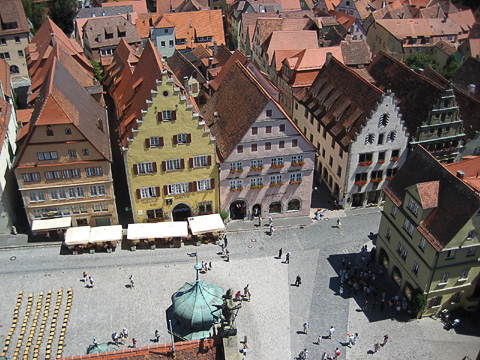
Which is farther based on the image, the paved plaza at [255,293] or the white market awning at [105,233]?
the white market awning at [105,233]

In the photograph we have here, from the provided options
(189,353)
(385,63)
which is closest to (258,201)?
(385,63)

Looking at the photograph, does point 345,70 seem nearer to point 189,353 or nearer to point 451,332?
point 451,332

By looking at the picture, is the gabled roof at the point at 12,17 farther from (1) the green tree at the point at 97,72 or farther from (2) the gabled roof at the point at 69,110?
(2) the gabled roof at the point at 69,110

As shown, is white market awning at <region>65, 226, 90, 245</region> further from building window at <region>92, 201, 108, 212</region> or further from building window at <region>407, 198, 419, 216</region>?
building window at <region>407, 198, 419, 216</region>

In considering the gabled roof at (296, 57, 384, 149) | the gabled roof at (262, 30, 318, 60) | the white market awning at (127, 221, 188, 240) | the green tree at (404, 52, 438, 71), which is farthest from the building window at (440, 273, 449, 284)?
the green tree at (404, 52, 438, 71)

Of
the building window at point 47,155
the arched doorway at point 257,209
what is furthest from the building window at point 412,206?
the building window at point 47,155

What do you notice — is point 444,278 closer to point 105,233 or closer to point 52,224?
point 105,233

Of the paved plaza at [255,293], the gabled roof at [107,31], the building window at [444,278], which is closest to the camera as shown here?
the paved plaza at [255,293]
